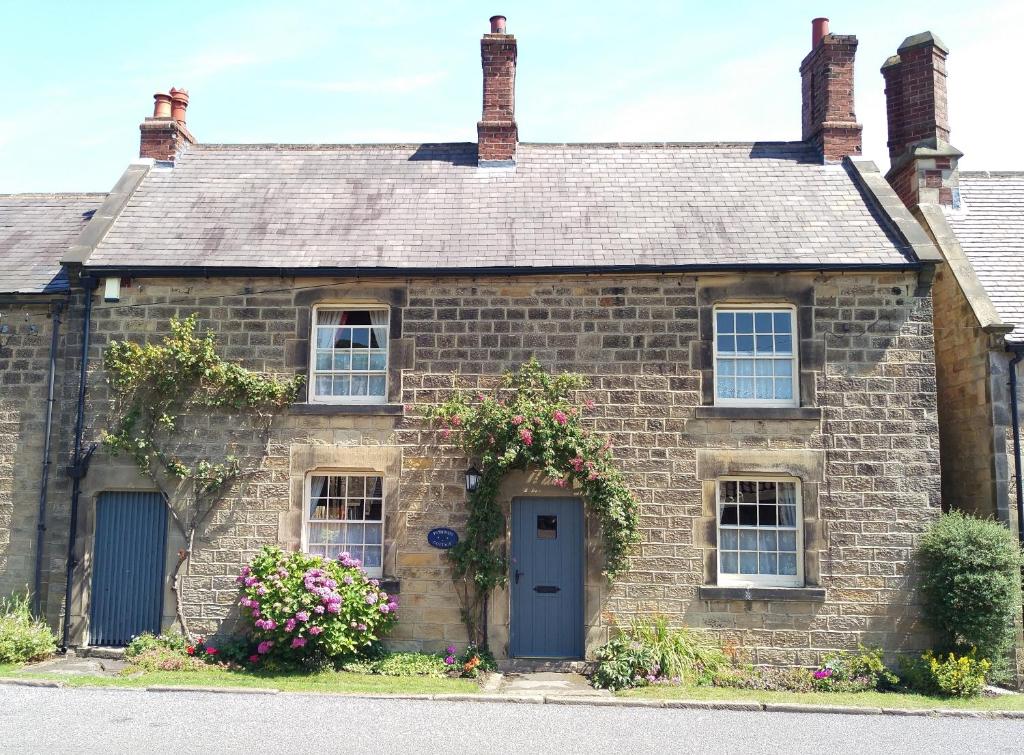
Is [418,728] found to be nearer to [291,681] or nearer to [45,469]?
[291,681]

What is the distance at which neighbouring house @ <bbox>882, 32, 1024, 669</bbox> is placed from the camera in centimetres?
1102

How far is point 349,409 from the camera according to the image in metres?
11.2

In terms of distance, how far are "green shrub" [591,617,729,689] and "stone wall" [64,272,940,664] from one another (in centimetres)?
22

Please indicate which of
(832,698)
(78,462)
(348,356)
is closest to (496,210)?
(348,356)

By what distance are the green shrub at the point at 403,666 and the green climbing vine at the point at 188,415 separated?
108 inches

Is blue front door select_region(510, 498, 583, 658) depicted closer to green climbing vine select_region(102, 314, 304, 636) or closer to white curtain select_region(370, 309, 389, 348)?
white curtain select_region(370, 309, 389, 348)

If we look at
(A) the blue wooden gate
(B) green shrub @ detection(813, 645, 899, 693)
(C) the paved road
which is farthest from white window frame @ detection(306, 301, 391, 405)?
(B) green shrub @ detection(813, 645, 899, 693)

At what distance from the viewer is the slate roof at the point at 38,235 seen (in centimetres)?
1208

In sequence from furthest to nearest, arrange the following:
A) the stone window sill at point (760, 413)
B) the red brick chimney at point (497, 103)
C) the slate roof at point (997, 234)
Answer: the red brick chimney at point (497, 103) < the slate roof at point (997, 234) < the stone window sill at point (760, 413)

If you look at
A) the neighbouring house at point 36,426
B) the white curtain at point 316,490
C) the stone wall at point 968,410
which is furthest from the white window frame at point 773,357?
the neighbouring house at point 36,426

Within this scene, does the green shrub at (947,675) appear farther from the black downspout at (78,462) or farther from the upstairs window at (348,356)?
the black downspout at (78,462)

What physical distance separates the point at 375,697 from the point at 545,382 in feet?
14.2

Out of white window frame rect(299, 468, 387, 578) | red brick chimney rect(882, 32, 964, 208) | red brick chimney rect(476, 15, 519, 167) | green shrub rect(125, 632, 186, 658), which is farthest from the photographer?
red brick chimney rect(476, 15, 519, 167)

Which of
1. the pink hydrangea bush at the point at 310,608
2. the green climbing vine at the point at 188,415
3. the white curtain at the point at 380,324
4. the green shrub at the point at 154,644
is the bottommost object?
the green shrub at the point at 154,644
